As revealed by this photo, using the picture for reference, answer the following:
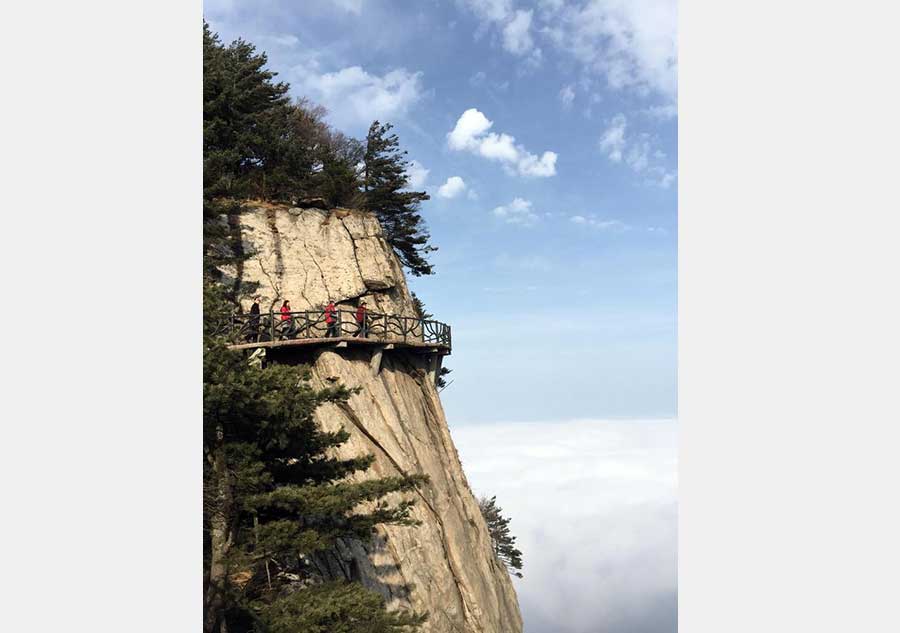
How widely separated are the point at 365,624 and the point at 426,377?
1582 cm

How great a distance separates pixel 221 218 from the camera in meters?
24.6

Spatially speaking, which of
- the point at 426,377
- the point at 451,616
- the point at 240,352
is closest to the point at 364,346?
the point at 426,377

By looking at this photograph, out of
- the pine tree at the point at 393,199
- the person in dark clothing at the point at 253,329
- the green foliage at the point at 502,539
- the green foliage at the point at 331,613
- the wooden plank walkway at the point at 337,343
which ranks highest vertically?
the pine tree at the point at 393,199

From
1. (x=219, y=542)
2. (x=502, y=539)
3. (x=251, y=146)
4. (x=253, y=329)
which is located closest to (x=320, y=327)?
(x=253, y=329)

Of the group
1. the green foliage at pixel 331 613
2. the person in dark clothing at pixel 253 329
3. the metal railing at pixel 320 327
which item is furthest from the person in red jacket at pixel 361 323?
the green foliage at pixel 331 613

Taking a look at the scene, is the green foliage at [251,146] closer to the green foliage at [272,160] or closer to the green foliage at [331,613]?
the green foliage at [272,160]

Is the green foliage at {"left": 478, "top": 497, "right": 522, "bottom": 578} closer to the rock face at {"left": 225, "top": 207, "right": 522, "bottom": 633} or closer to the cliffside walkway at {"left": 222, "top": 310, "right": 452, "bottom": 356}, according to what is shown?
the rock face at {"left": 225, "top": 207, "right": 522, "bottom": 633}

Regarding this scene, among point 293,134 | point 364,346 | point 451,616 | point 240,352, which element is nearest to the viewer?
point 240,352

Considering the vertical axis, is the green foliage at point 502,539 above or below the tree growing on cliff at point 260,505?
below

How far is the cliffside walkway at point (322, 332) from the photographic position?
20734 millimetres

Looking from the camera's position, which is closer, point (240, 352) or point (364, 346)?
point (240, 352)

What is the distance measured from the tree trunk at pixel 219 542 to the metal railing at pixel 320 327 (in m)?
7.76

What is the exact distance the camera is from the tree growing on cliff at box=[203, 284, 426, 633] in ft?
35.5

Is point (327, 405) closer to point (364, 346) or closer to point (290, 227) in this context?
point (364, 346)
